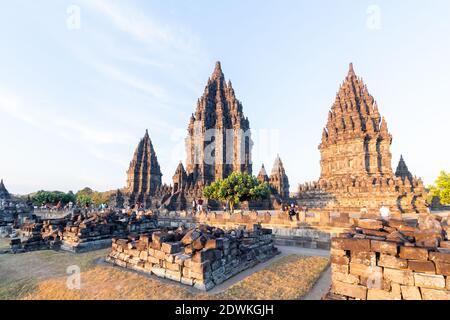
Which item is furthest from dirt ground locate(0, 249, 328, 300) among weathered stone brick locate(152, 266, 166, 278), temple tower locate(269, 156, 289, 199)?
temple tower locate(269, 156, 289, 199)

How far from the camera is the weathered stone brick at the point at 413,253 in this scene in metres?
4.04

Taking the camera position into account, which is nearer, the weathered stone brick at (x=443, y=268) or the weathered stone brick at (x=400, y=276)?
the weathered stone brick at (x=443, y=268)

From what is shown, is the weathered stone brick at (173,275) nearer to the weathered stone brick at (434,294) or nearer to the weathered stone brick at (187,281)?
the weathered stone brick at (187,281)

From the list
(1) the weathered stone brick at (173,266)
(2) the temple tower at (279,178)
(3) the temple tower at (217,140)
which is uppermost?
(3) the temple tower at (217,140)

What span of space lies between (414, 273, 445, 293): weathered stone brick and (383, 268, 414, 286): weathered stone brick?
0.08 m

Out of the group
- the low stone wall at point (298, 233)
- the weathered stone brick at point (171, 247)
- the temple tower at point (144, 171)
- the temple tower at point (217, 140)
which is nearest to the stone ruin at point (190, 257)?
the weathered stone brick at point (171, 247)

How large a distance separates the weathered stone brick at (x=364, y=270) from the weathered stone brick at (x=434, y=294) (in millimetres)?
643

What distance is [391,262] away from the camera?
4.27 metres

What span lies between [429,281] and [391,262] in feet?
1.88

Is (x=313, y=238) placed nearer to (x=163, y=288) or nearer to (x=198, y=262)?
(x=198, y=262)

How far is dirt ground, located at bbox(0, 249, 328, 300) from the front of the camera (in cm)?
500

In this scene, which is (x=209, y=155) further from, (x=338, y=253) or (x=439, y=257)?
(x=439, y=257)
